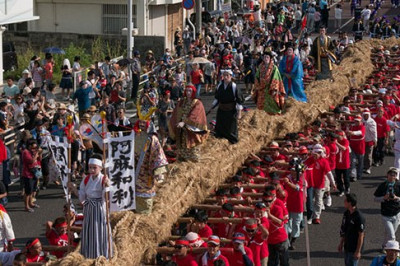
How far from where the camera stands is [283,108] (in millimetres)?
18703

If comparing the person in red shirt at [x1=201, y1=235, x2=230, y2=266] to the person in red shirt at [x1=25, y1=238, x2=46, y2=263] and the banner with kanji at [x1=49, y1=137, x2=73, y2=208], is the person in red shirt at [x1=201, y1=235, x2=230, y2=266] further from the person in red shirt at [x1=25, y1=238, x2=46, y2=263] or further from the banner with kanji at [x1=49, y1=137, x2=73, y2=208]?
the person in red shirt at [x1=25, y1=238, x2=46, y2=263]

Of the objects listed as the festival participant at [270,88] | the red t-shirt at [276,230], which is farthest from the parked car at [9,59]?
the red t-shirt at [276,230]

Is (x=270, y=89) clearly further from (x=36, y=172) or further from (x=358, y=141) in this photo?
(x=36, y=172)

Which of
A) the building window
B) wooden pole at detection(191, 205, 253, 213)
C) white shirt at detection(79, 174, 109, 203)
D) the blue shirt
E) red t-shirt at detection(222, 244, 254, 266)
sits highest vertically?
the building window

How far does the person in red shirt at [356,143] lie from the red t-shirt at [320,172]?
264 centimetres

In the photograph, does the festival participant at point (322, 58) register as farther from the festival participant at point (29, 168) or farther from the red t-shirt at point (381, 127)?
the festival participant at point (29, 168)

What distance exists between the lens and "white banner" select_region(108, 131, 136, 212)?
36.0 ft

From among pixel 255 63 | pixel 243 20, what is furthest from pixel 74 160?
pixel 243 20

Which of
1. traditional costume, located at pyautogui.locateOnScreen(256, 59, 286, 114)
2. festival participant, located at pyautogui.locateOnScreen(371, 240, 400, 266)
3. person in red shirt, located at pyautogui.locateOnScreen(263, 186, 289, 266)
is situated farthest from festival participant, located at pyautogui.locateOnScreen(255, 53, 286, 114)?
festival participant, located at pyautogui.locateOnScreen(371, 240, 400, 266)

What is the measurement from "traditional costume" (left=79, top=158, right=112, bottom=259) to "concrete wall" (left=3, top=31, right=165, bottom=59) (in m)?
20.7

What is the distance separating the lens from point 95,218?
1067 centimetres

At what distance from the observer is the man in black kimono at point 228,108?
1550 cm

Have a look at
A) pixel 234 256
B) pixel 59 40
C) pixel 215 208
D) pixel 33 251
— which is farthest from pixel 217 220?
pixel 59 40

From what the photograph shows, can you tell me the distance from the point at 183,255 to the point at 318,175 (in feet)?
16.4
